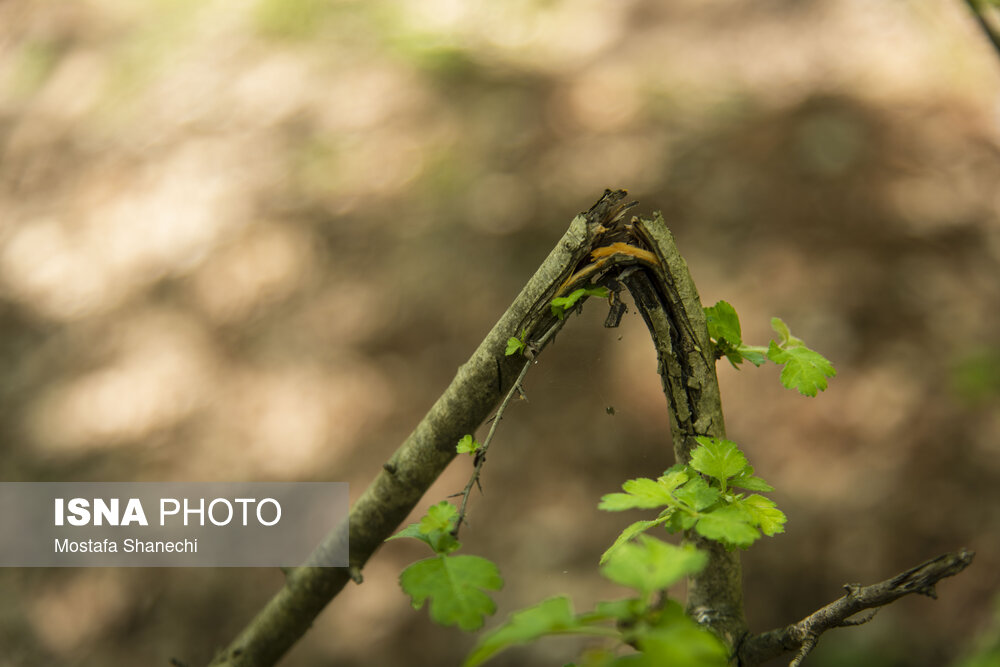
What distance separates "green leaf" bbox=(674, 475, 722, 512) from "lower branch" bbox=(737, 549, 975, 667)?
173mm

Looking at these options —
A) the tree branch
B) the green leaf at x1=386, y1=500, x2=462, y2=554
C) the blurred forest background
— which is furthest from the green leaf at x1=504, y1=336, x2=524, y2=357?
the blurred forest background

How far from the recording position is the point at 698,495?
0.77m

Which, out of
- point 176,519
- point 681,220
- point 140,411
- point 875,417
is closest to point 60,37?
point 140,411

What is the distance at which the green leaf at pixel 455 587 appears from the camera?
662 millimetres

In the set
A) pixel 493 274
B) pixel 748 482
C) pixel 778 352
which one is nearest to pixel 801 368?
pixel 778 352

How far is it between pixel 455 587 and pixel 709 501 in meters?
0.31

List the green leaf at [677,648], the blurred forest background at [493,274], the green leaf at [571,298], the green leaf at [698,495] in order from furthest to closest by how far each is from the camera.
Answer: the blurred forest background at [493,274]
the green leaf at [571,298]
the green leaf at [698,495]
the green leaf at [677,648]

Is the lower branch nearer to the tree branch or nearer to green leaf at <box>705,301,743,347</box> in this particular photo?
green leaf at <box>705,301,743,347</box>

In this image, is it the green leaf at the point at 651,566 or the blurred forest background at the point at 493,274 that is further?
the blurred forest background at the point at 493,274

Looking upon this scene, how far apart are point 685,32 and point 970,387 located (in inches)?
92.5

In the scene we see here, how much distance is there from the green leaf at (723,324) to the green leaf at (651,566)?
0.43m

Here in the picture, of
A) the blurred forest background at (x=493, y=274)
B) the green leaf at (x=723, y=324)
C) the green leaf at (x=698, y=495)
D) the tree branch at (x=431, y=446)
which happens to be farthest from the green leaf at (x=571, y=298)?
the blurred forest background at (x=493, y=274)

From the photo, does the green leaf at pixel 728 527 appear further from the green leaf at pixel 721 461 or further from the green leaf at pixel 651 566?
the green leaf at pixel 651 566

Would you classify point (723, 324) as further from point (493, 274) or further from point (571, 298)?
point (493, 274)
